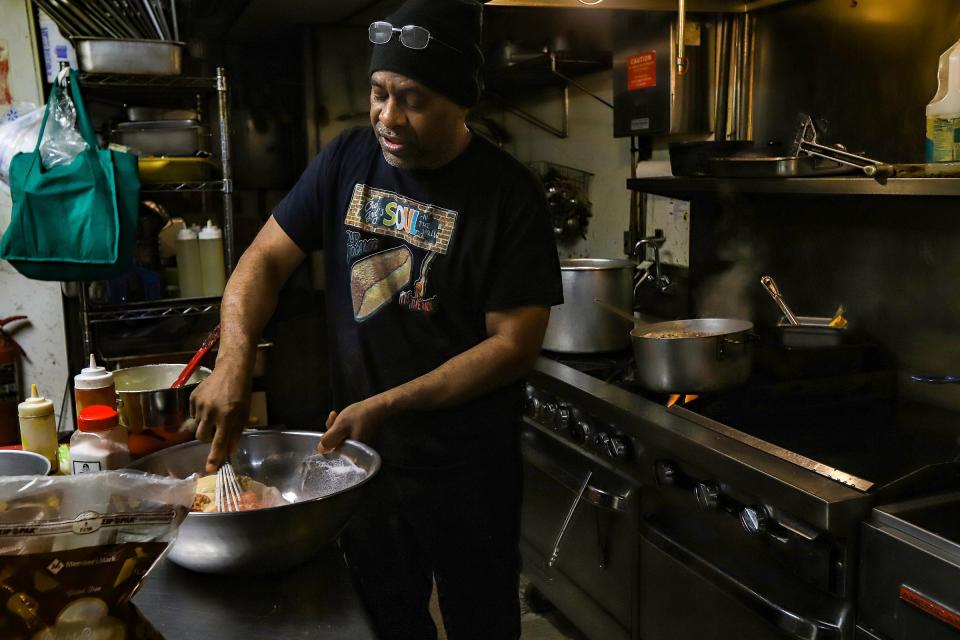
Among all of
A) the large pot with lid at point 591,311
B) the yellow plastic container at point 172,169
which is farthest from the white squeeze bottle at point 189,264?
the large pot with lid at point 591,311

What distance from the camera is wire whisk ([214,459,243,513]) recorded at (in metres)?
1.09

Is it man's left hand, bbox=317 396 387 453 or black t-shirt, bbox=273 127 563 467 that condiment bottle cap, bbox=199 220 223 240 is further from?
man's left hand, bbox=317 396 387 453

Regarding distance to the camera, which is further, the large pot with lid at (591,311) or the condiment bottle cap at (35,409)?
the large pot with lid at (591,311)

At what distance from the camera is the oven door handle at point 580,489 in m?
2.07

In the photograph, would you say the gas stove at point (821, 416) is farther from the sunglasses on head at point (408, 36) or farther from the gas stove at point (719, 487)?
the sunglasses on head at point (408, 36)

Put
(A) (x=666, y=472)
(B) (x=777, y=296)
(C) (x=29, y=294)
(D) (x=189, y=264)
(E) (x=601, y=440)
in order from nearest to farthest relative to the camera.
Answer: (A) (x=666, y=472) → (E) (x=601, y=440) → (B) (x=777, y=296) → (C) (x=29, y=294) → (D) (x=189, y=264)

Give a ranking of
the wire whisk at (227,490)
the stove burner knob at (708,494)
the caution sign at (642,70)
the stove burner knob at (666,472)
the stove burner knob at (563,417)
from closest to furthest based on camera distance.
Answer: the wire whisk at (227,490) < the stove burner knob at (708,494) < the stove burner knob at (666,472) < the stove burner knob at (563,417) < the caution sign at (642,70)

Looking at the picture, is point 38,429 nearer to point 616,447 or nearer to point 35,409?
point 35,409

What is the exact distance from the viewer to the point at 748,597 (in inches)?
66.1

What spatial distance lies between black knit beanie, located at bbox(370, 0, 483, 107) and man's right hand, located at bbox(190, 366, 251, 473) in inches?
25.5

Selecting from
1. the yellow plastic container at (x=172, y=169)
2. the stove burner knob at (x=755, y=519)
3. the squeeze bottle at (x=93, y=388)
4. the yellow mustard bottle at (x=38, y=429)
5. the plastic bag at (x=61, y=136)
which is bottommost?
the stove burner knob at (x=755, y=519)

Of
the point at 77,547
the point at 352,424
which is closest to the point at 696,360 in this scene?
the point at 352,424

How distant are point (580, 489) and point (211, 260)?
1.86m

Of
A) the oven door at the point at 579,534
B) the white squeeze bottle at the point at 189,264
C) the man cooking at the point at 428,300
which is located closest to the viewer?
the man cooking at the point at 428,300
